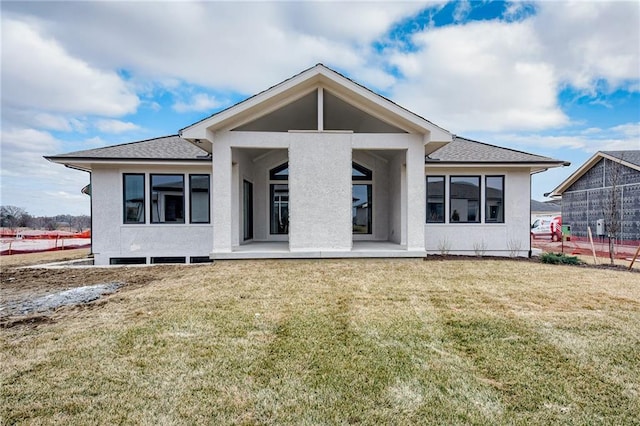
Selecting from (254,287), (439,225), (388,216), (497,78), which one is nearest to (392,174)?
(388,216)

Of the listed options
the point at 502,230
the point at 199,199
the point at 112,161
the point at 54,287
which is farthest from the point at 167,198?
the point at 502,230

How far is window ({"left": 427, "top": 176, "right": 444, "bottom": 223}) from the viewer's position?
1373 centimetres

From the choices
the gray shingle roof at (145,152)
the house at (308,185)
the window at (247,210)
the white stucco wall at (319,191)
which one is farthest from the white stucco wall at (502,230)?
the gray shingle roof at (145,152)

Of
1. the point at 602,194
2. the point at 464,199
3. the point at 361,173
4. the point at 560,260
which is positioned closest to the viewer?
the point at 560,260

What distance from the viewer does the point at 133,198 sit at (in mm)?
12812

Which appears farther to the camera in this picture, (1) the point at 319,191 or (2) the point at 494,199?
(2) the point at 494,199

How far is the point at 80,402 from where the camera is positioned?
337cm

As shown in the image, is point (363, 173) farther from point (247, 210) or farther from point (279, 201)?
point (247, 210)

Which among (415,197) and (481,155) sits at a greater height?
(481,155)

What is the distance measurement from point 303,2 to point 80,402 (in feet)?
42.9

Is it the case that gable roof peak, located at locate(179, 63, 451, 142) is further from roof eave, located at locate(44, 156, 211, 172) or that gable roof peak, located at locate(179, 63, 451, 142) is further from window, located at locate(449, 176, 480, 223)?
window, located at locate(449, 176, 480, 223)

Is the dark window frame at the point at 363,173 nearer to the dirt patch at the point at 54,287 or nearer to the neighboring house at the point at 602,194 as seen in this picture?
the dirt patch at the point at 54,287

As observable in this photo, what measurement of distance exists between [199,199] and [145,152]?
2636mm

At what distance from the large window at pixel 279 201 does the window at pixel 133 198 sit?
4986 millimetres
